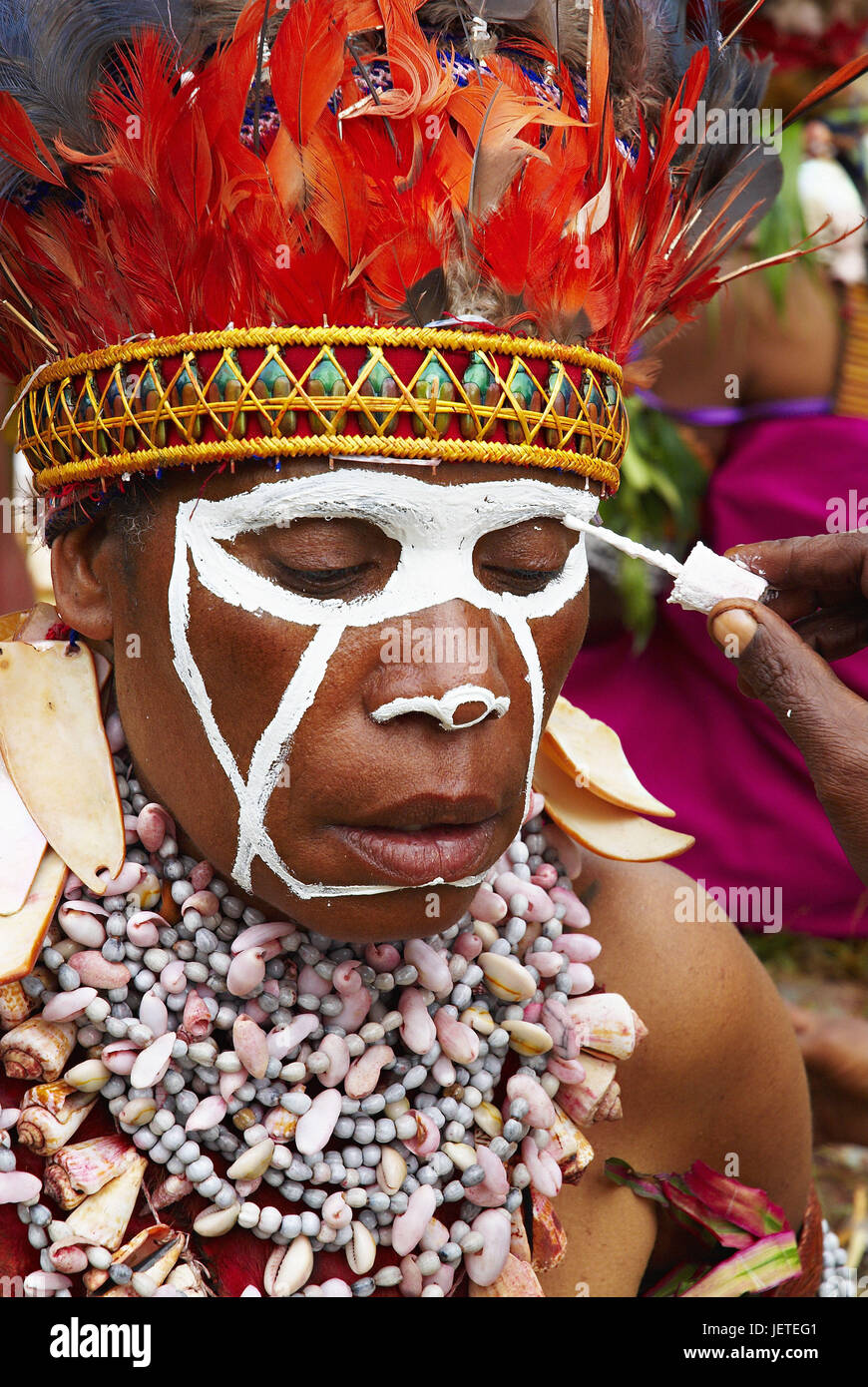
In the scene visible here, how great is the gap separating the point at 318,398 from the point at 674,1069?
55.8 inches

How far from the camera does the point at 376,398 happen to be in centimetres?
176

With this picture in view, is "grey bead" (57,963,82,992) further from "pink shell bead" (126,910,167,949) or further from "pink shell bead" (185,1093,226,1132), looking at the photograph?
"pink shell bead" (185,1093,226,1132)

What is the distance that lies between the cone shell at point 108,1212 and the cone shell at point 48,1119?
9cm

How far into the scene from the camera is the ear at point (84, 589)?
2049 millimetres

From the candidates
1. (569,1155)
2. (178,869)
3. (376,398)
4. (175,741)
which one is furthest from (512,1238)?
(376,398)

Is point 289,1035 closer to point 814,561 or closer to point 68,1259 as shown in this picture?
point 68,1259

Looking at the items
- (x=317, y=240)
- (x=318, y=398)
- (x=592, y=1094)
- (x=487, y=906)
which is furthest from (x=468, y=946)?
(x=317, y=240)

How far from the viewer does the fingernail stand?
1.98m

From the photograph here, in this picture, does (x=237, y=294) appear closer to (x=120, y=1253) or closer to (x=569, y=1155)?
(x=120, y=1253)

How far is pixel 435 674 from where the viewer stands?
1.79 metres

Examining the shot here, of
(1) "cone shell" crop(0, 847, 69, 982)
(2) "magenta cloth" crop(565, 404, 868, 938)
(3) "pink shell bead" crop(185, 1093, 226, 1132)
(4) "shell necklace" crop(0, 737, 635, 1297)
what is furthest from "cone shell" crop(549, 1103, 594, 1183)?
(2) "magenta cloth" crop(565, 404, 868, 938)

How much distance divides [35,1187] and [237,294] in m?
1.22

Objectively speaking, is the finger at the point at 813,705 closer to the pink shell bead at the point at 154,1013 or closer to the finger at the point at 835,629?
the finger at the point at 835,629

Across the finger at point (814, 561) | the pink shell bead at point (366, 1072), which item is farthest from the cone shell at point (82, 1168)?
the finger at point (814, 561)
